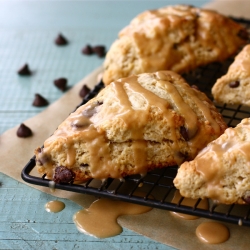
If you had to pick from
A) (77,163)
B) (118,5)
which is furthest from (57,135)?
(118,5)

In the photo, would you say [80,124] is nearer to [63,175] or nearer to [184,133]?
[63,175]

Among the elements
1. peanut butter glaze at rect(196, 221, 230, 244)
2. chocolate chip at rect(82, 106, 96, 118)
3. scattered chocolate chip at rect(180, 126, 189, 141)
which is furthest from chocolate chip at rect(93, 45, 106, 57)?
peanut butter glaze at rect(196, 221, 230, 244)

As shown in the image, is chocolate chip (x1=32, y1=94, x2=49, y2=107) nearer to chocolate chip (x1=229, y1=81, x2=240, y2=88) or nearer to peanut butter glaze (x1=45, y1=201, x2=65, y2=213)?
peanut butter glaze (x1=45, y1=201, x2=65, y2=213)

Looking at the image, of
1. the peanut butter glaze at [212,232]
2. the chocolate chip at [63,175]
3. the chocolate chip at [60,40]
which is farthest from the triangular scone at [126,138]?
the chocolate chip at [60,40]

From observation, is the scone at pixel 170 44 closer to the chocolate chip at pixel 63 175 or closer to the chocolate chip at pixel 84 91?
the chocolate chip at pixel 84 91

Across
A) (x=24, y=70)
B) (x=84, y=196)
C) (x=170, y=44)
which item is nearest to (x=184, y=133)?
(x=84, y=196)
